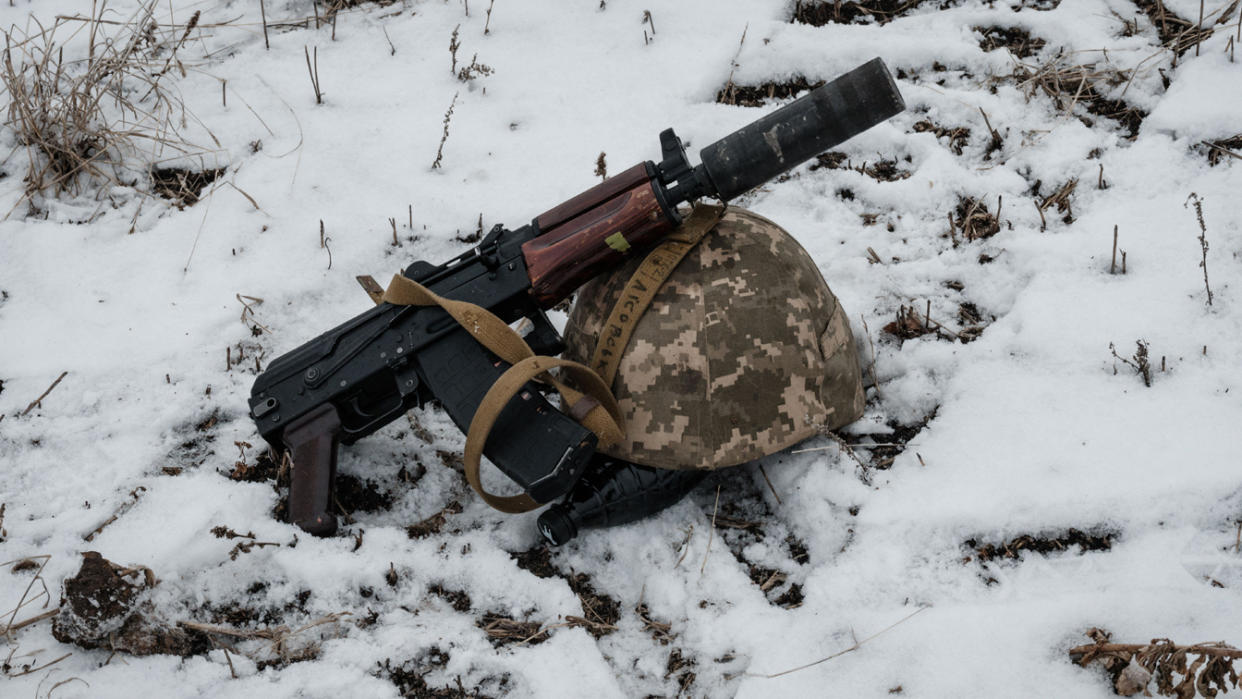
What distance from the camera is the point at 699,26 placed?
4.32 meters

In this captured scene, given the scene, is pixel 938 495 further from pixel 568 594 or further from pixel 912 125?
pixel 912 125

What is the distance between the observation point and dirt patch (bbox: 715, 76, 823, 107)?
403cm

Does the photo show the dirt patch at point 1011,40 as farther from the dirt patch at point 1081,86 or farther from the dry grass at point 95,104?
the dry grass at point 95,104

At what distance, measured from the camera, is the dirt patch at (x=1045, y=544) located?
231cm

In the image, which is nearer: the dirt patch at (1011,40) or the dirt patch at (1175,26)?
the dirt patch at (1175,26)

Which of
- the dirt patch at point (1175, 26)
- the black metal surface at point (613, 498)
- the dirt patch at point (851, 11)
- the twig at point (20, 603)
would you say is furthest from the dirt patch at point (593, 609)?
the dirt patch at point (1175, 26)

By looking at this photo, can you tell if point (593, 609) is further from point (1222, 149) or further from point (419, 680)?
point (1222, 149)

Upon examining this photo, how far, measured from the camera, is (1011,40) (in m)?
4.05

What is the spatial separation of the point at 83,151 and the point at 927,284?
358cm

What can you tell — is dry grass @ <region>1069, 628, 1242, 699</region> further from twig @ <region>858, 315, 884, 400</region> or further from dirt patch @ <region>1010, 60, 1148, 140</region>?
dirt patch @ <region>1010, 60, 1148, 140</region>

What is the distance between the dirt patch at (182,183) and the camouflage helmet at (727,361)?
2169mm

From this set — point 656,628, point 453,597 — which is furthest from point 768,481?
point 453,597

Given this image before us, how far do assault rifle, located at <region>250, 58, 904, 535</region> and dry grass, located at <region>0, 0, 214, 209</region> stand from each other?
169cm

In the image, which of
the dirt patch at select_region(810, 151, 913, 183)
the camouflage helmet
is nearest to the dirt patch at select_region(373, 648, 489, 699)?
the camouflage helmet
